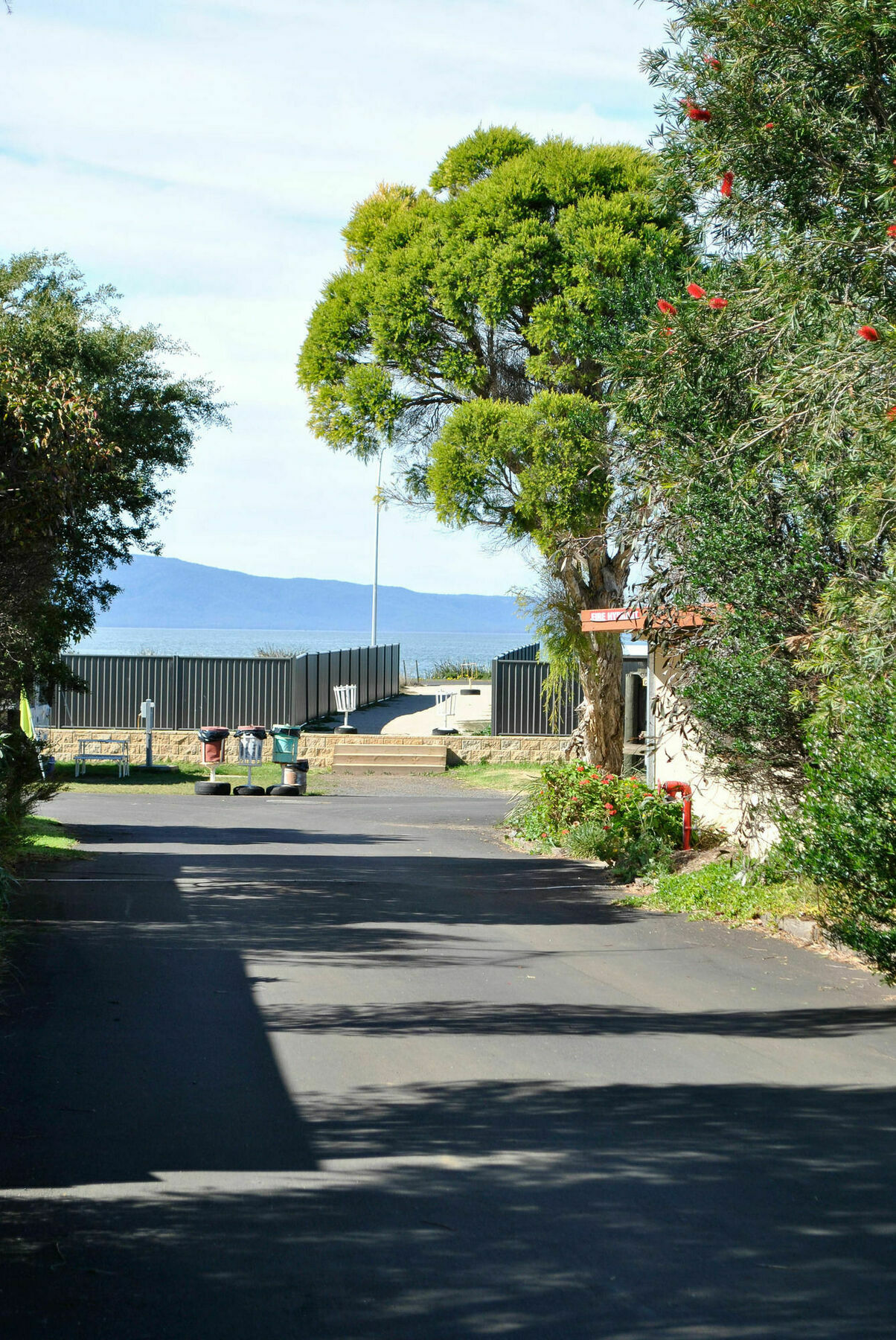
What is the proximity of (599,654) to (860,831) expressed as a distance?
14091 millimetres

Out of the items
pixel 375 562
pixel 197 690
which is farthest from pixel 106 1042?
pixel 375 562

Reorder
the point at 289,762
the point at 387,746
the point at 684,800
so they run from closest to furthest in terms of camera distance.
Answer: the point at 684,800 → the point at 289,762 → the point at 387,746

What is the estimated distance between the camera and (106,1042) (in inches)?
254

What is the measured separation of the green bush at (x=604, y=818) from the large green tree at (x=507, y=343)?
14.3ft

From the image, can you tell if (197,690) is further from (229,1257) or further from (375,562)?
(229,1257)

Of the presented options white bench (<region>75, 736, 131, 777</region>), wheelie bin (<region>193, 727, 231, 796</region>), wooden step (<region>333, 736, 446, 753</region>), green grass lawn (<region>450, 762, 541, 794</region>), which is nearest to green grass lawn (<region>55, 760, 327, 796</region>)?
white bench (<region>75, 736, 131, 777</region>)

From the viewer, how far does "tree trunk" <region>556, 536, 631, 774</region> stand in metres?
21.0

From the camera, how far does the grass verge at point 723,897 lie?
1031cm

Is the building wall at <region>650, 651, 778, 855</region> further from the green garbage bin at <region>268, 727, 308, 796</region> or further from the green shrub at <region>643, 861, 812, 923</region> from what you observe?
the green garbage bin at <region>268, 727, 308, 796</region>

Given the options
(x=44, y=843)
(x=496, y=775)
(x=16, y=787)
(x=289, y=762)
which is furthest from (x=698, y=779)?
(x=289, y=762)

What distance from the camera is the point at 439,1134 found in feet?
17.0

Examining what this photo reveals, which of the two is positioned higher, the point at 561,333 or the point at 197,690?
the point at 561,333

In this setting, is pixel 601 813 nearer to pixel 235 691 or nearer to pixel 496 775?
pixel 496 775

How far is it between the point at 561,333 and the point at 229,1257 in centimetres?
1832
